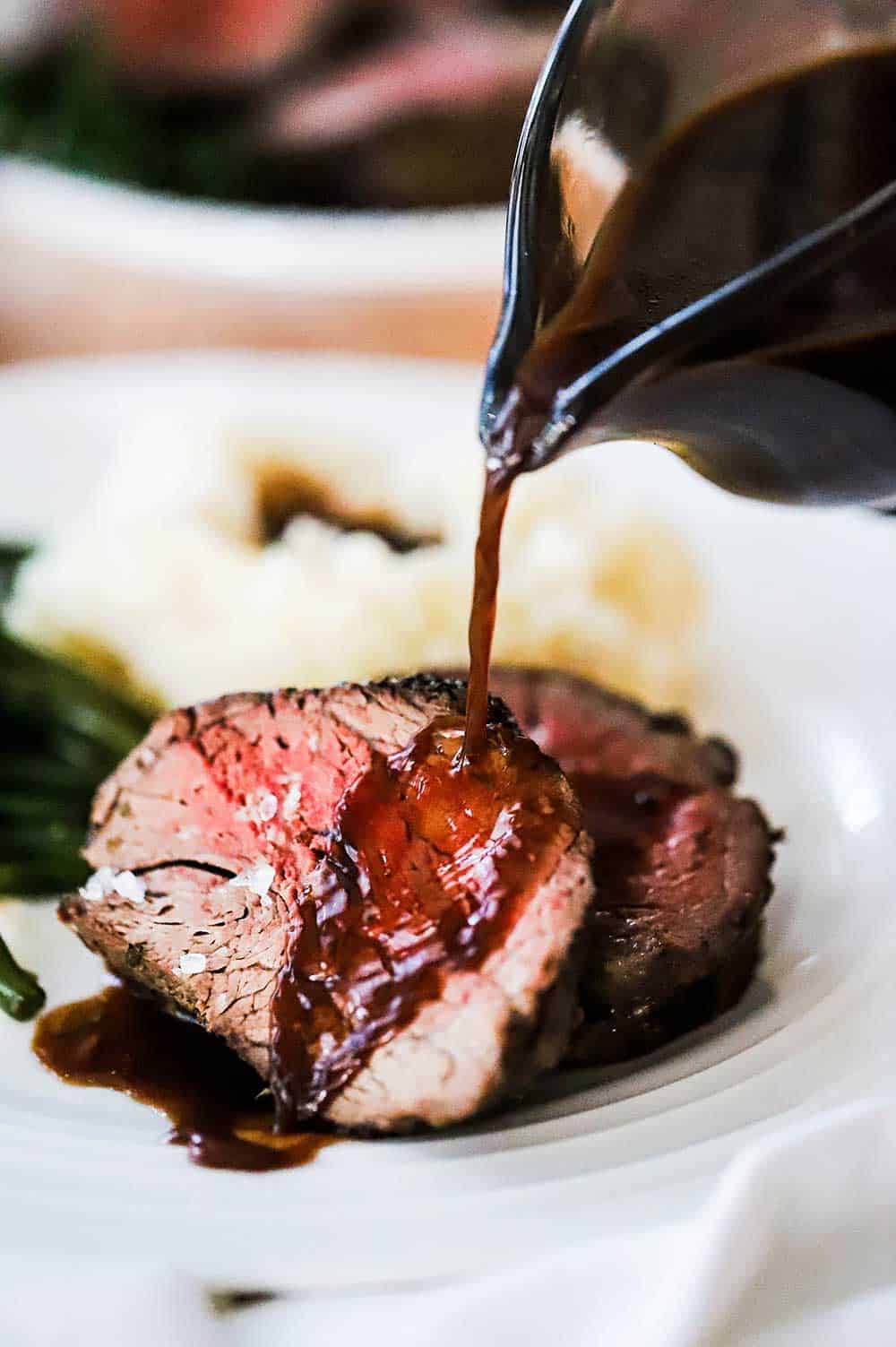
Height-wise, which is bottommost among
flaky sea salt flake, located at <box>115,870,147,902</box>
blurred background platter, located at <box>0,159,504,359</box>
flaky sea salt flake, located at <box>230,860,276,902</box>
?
blurred background platter, located at <box>0,159,504,359</box>

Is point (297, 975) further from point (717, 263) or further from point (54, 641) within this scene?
point (54, 641)

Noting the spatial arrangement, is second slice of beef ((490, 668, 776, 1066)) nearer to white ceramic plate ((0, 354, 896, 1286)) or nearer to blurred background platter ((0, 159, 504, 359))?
white ceramic plate ((0, 354, 896, 1286))

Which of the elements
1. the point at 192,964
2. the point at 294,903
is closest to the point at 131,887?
the point at 192,964

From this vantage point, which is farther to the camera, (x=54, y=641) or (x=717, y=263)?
(x=54, y=641)

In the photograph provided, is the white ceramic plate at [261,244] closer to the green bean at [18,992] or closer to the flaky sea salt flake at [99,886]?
the flaky sea salt flake at [99,886]

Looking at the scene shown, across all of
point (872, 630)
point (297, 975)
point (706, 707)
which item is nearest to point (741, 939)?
point (297, 975)

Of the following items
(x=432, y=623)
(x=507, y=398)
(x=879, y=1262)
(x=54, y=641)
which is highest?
(x=507, y=398)

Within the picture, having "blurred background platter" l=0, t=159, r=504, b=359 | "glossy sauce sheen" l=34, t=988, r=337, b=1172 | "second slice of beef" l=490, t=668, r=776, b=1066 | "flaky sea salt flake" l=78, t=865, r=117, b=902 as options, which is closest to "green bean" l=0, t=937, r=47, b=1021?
"glossy sauce sheen" l=34, t=988, r=337, b=1172
